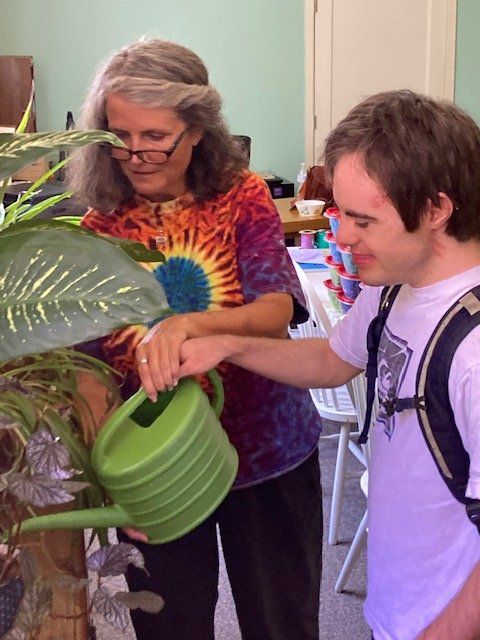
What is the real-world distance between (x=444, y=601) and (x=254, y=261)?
53 cm

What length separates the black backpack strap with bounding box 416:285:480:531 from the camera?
887 millimetres

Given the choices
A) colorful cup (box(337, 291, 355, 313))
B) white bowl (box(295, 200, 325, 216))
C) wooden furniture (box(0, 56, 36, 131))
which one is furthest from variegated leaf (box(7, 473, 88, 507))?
wooden furniture (box(0, 56, 36, 131))

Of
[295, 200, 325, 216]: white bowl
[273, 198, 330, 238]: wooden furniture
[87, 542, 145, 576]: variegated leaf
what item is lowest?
[273, 198, 330, 238]: wooden furniture

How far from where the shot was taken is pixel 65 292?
25.7 inches

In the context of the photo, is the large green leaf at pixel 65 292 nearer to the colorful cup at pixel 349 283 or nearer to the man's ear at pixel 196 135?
the man's ear at pixel 196 135

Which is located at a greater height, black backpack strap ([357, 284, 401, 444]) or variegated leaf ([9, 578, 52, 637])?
black backpack strap ([357, 284, 401, 444])

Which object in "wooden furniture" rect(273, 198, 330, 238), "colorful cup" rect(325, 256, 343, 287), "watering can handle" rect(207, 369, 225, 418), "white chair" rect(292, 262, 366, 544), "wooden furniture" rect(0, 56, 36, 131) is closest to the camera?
"watering can handle" rect(207, 369, 225, 418)

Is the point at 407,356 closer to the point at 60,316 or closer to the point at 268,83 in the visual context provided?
the point at 60,316

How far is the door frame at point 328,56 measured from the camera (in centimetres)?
480

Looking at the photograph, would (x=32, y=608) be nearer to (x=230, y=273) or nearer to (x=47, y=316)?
(x=47, y=316)

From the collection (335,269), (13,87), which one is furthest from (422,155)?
(13,87)

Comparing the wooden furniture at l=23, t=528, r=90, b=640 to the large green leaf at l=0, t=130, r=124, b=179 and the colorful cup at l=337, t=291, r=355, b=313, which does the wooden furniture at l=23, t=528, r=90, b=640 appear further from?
the colorful cup at l=337, t=291, r=355, b=313

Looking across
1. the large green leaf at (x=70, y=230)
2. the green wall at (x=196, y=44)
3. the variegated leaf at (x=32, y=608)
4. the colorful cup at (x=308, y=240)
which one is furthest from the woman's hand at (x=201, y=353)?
the green wall at (x=196, y=44)

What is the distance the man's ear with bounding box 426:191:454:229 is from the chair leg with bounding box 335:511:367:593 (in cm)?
130
